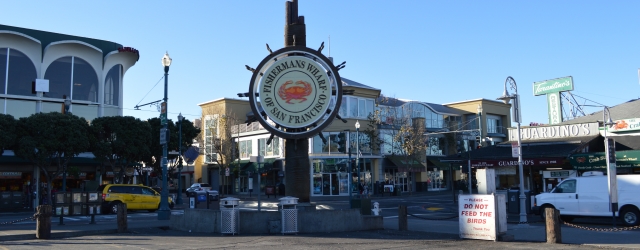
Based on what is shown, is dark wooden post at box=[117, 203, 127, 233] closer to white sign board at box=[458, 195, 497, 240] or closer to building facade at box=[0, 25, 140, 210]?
white sign board at box=[458, 195, 497, 240]

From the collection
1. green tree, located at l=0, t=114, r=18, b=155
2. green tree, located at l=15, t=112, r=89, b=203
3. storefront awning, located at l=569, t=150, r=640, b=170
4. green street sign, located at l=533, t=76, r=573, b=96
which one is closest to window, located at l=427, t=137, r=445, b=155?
green street sign, located at l=533, t=76, r=573, b=96

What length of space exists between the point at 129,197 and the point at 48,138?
6.72m

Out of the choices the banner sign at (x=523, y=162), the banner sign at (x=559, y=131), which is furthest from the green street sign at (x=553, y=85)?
Result: the banner sign at (x=523, y=162)

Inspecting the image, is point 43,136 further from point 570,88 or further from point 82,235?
point 570,88

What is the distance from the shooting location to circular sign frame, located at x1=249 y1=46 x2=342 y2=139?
18.0 metres

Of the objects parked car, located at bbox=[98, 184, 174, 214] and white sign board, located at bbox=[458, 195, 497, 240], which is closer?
white sign board, located at bbox=[458, 195, 497, 240]

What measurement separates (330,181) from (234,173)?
32.5 feet

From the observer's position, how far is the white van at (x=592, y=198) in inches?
756

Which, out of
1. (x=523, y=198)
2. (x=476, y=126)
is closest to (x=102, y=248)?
(x=523, y=198)

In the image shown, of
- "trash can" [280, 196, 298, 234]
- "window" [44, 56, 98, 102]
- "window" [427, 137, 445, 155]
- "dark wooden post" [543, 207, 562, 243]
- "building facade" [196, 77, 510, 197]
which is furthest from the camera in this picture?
"window" [427, 137, 445, 155]

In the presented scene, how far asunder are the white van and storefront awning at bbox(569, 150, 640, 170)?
617 centimetres

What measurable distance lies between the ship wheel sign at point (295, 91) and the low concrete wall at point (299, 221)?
272 centimetres

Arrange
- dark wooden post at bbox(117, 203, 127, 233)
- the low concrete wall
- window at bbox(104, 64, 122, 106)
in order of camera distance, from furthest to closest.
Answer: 1. window at bbox(104, 64, 122, 106)
2. dark wooden post at bbox(117, 203, 127, 233)
3. the low concrete wall

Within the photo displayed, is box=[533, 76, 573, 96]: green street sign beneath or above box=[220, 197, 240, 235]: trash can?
above
